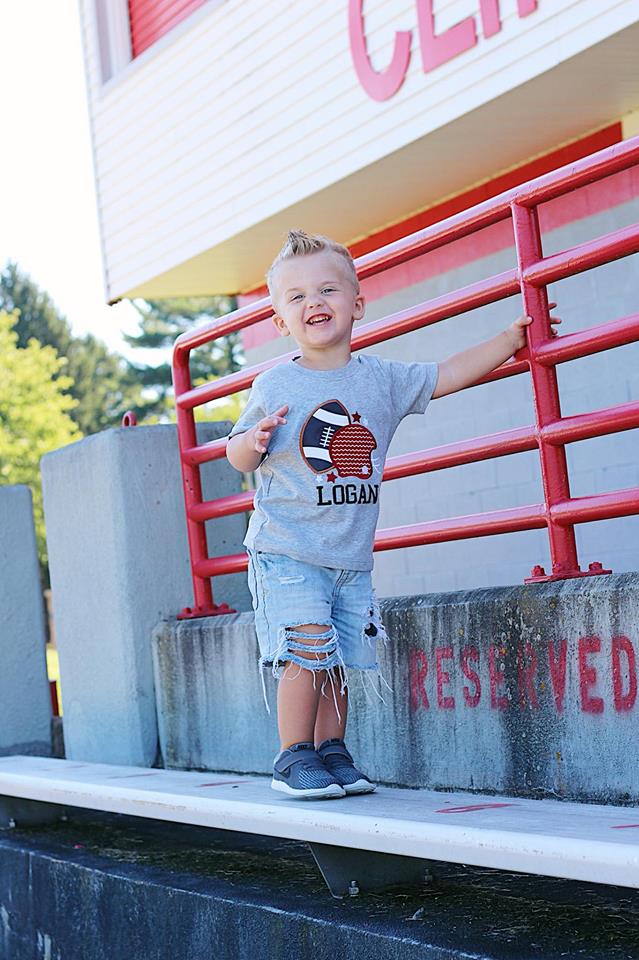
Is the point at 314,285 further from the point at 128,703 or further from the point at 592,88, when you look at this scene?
the point at 592,88

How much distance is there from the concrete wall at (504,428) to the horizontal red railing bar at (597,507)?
157 inches

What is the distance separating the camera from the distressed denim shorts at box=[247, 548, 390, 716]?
137 inches

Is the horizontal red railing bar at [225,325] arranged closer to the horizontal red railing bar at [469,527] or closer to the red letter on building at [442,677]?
the horizontal red railing bar at [469,527]

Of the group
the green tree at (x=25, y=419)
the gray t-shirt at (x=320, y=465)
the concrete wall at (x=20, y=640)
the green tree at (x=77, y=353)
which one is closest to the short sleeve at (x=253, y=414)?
the gray t-shirt at (x=320, y=465)

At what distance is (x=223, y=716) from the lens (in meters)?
5.08

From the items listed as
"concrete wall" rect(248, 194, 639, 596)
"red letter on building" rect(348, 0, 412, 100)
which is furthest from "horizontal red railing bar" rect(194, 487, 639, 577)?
"red letter on building" rect(348, 0, 412, 100)

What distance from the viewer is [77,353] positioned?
74.2 metres

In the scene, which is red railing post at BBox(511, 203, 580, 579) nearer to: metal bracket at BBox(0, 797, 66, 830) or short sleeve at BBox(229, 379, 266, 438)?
short sleeve at BBox(229, 379, 266, 438)

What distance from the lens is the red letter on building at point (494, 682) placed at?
371cm

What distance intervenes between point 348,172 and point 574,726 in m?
5.66

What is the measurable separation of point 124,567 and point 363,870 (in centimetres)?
248

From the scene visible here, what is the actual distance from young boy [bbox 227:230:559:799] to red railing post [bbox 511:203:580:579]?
1.56 feet

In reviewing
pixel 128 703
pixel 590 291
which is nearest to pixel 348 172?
pixel 590 291

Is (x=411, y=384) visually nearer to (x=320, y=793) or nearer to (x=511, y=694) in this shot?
(x=511, y=694)
